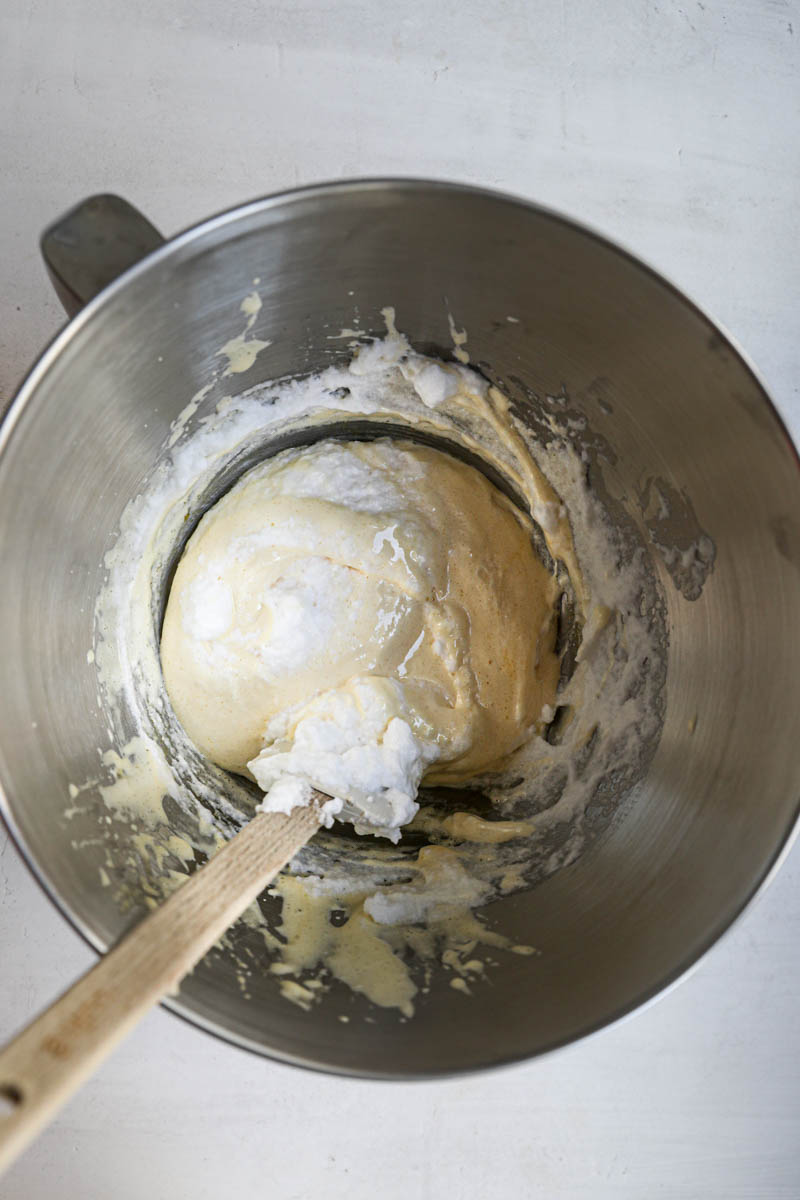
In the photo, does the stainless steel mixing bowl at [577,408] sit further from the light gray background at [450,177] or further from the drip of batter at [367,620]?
the light gray background at [450,177]

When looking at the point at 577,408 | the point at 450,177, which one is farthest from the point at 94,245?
the point at 450,177

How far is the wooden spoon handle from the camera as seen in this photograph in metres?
0.47

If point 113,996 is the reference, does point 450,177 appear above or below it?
above

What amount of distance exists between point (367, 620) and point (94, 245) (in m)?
0.56

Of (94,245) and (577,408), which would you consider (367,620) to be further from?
(94,245)

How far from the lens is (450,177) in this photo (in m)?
1.19

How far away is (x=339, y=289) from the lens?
84cm

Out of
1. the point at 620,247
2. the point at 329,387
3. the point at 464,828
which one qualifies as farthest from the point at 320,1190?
the point at 620,247

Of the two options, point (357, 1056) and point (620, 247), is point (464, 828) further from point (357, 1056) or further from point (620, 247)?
point (620, 247)

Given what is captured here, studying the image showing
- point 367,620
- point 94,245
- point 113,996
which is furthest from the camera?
point 367,620

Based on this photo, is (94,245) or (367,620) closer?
(94,245)

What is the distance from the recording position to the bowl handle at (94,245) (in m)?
0.68

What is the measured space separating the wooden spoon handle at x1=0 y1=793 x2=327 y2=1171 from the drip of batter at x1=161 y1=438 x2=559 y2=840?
31 cm

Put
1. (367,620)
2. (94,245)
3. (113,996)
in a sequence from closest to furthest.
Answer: (113,996), (94,245), (367,620)
